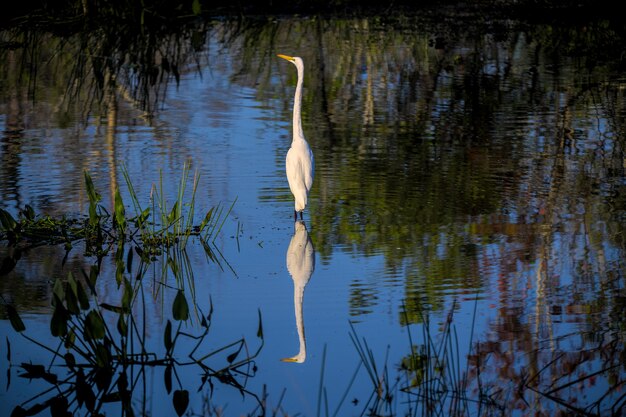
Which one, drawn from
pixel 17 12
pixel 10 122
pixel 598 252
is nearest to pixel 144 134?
pixel 10 122

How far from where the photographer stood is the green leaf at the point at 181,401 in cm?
429

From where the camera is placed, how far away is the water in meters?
4.59

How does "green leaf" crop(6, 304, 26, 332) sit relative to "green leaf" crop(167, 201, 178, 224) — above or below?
above

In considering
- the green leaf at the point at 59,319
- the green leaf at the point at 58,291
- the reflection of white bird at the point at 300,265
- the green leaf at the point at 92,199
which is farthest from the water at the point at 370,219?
the green leaf at the point at 58,291

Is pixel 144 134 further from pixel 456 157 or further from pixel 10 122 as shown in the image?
pixel 456 157

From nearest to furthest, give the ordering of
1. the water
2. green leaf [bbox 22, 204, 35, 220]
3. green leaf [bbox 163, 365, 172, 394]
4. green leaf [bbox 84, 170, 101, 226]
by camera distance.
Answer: green leaf [bbox 163, 365, 172, 394] → the water → green leaf [bbox 84, 170, 101, 226] → green leaf [bbox 22, 204, 35, 220]

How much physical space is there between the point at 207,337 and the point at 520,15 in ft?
48.0

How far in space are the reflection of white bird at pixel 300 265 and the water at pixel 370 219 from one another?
0.08 ft

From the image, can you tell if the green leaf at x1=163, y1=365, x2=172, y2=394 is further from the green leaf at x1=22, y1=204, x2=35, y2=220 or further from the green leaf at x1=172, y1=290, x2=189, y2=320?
the green leaf at x1=22, y1=204, x2=35, y2=220

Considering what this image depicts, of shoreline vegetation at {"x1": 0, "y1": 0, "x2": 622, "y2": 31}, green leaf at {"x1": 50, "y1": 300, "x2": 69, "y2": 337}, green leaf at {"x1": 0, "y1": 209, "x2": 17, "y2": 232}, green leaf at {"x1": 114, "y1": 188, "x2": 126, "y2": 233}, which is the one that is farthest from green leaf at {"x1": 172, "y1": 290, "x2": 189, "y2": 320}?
shoreline vegetation at {"x1": 0, "y1": 0, "x2": 622, "y2": 31}

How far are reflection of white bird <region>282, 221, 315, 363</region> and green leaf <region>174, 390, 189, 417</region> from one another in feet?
2.09

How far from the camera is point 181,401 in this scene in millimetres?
4352

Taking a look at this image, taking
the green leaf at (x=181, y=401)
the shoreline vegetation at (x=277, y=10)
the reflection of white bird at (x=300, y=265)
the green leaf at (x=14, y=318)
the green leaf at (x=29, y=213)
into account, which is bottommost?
the green leaf at (x=181, y=401)

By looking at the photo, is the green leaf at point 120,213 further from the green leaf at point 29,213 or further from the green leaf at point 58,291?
the green leaf at point 58,291
